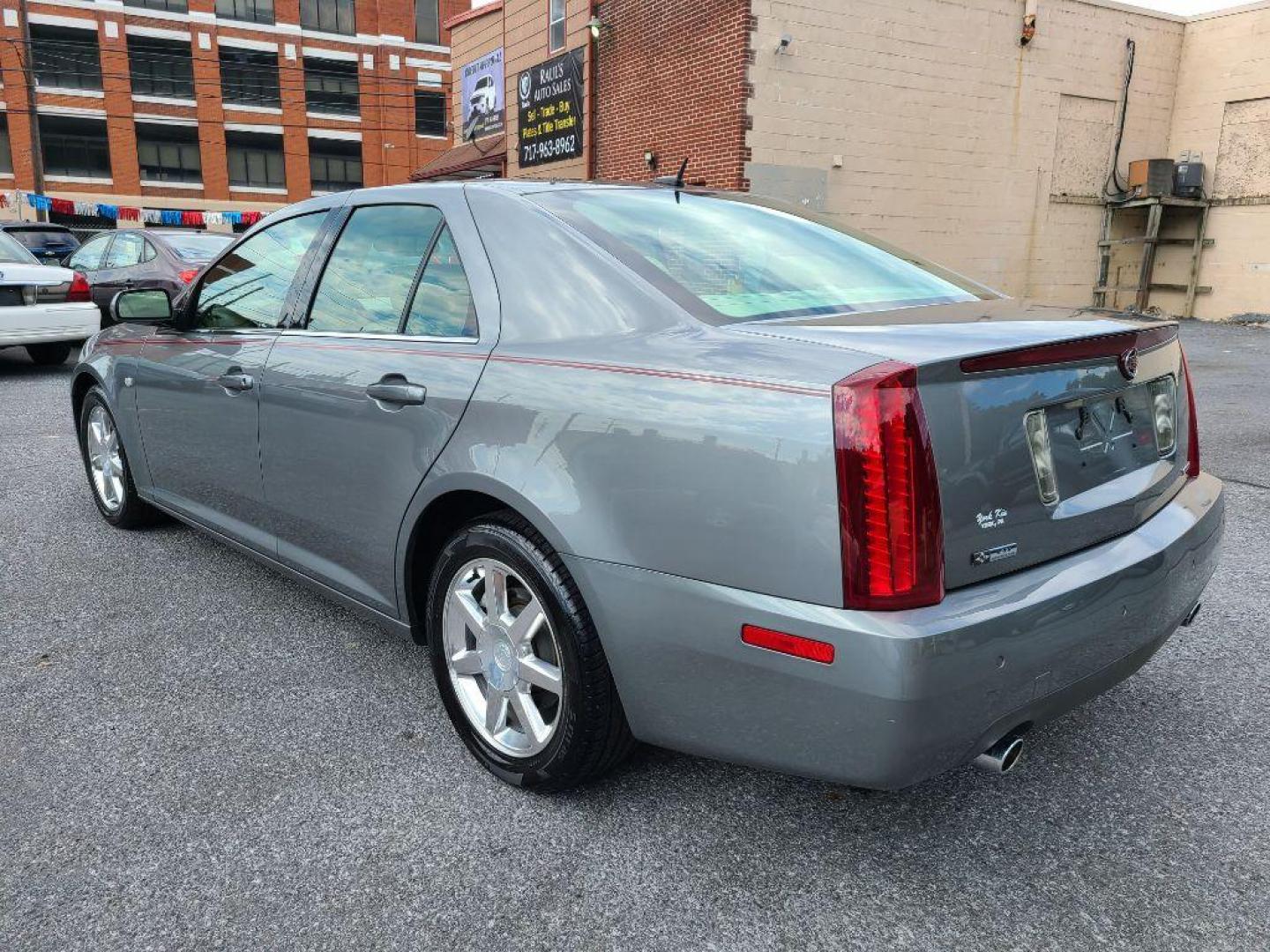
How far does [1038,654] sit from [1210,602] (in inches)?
91.5

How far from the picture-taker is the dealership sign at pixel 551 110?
56.0ft

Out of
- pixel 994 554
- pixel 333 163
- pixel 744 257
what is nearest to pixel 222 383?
pixel 744 257

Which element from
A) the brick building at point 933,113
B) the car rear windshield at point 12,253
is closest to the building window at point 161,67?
Result: the brick building at point 933,113

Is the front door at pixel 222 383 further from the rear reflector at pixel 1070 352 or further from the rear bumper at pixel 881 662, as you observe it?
the rear reflector at pixel 1070 352

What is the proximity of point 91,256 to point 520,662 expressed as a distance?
12964mm

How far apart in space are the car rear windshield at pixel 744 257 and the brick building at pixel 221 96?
4225cm

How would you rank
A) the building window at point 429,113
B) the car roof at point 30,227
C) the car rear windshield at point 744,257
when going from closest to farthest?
the car rear windshield at point 744,257, the car roof at point 30,227, the building window at point 429,113

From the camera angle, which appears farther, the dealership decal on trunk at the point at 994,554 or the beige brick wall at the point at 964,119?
the beige brick wall at the point at 964,119

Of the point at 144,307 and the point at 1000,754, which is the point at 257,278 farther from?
the point at 1000,754

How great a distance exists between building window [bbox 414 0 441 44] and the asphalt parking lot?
47.6 m

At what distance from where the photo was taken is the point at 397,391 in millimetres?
2584

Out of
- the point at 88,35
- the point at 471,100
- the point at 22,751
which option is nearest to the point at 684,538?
the point at 22,751

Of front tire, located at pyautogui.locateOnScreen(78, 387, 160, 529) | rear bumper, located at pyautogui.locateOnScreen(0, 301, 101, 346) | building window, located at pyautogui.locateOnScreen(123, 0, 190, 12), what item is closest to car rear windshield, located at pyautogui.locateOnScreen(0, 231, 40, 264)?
rear bumper, located at pyautogui.locateOnScreen(0, 301, 101, 346)

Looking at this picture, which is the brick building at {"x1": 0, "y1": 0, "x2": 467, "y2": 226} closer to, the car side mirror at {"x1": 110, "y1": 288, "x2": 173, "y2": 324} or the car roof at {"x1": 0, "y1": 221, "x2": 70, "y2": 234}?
the car roof at {"x1": 0, "y1": 221, "x2": 70, "y2": 234}
